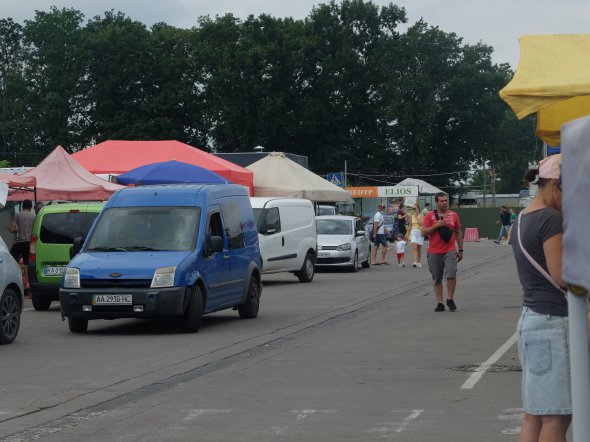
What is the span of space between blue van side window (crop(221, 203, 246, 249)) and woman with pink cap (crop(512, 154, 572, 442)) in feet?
39.5

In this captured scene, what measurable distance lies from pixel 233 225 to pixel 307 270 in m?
11.1

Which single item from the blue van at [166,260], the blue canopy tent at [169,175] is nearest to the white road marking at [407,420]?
the blue van at [166,260]

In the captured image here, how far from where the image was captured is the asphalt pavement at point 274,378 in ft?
29.3

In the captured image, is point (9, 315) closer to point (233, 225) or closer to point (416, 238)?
point (233, 225)

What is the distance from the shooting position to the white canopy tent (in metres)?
36.4

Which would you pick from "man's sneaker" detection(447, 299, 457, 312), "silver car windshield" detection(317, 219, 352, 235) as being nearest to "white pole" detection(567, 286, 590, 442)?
"man's sneaker" detection(447, 299, 457, 312)

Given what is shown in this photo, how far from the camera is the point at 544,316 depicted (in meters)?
6.04

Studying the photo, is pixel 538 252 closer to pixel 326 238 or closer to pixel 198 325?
pixel 198 325

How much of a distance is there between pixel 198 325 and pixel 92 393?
5.52 m

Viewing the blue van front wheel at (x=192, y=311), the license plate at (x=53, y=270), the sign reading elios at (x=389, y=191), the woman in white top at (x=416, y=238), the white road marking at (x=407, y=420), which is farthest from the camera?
the sign reading elios at (x=389, y=191)

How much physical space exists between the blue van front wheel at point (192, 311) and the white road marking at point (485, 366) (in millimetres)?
4159

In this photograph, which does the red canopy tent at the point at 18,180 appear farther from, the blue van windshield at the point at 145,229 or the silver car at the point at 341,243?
the silver car at the point at 341,243

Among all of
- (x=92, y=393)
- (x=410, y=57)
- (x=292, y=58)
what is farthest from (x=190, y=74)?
(x=92, y=393)

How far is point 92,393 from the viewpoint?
10883 millimetres
